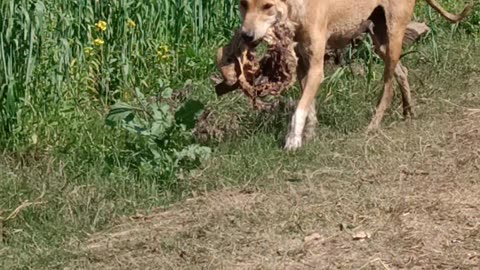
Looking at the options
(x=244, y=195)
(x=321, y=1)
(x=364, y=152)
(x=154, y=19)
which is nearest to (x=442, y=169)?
(x=364, y=152)

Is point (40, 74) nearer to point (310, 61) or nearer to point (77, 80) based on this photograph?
point (77, 80)

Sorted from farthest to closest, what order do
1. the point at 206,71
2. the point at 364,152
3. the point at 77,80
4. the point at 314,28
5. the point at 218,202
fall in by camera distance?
the point at 206,71, the point at 77,80, the point at 314,28, the point at 364,152, the point at 218,202

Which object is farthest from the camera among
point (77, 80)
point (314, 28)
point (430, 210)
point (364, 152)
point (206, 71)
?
point (206, 71)

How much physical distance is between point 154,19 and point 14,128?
2.48m

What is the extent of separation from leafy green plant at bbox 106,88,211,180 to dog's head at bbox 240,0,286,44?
0.70 metres

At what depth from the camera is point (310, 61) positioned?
8.66 m

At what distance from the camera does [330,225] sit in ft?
21.5

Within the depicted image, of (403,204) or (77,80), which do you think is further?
(77,80)

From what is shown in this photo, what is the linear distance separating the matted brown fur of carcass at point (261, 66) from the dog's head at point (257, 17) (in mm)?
55

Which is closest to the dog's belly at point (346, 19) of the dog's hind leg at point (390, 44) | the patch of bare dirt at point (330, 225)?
the dog's hind leg at point (390, 44)

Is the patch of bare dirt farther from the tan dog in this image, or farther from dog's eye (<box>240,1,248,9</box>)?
dog's eye (<box>240,1,248,9</box>)

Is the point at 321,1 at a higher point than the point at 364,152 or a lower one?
higher

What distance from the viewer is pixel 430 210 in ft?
21.8

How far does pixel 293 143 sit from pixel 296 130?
0.11 metres
